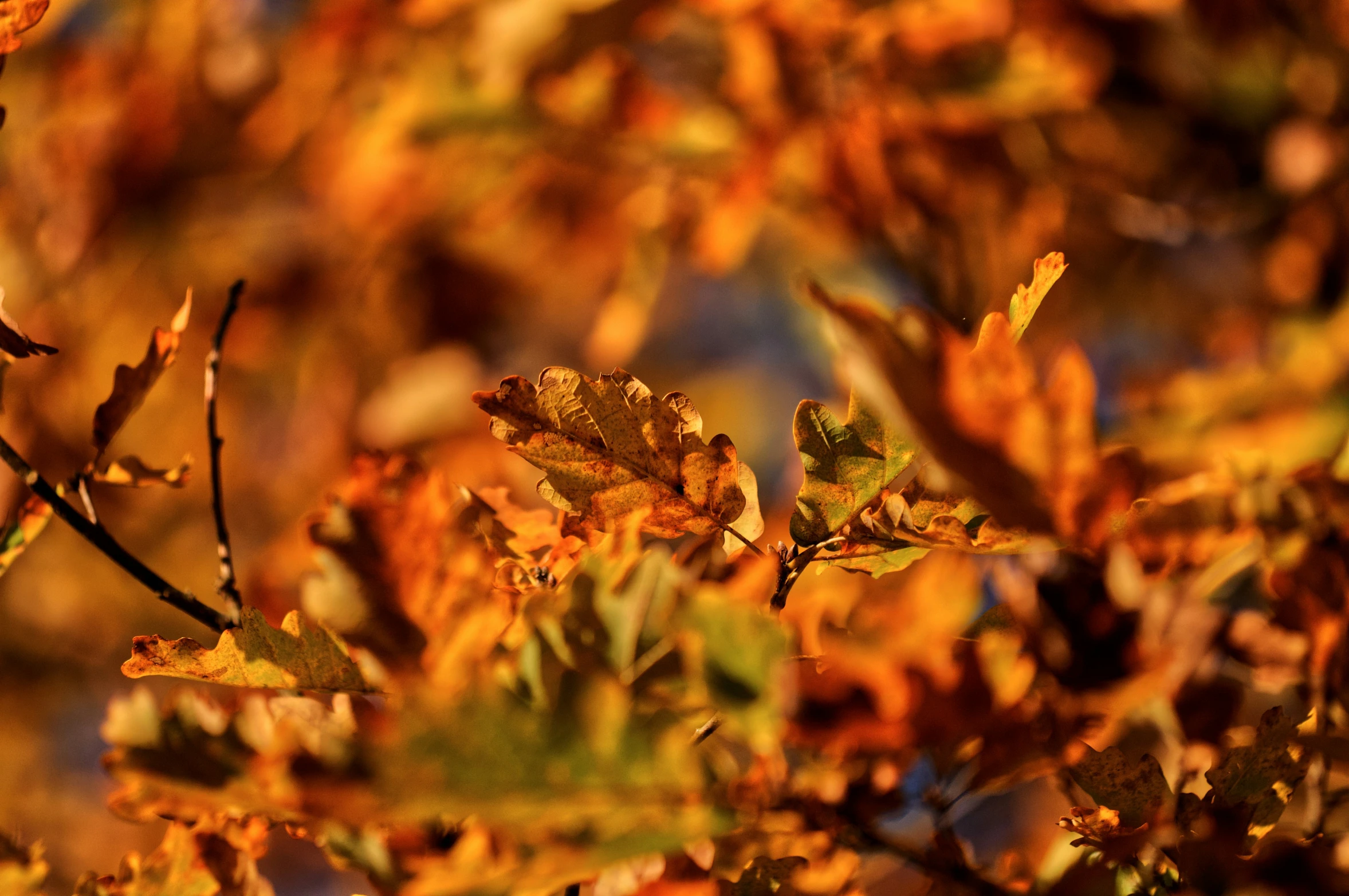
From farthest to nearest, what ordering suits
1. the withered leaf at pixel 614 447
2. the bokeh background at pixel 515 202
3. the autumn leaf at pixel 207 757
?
the bokeh background at pixel 515 202 → the withered leaf at pixel 614 447 → the autumn leaf at pixel 207 757

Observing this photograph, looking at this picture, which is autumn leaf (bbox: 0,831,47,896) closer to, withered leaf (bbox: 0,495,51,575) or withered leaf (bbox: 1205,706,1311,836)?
withered leaf (bbox: 0,495,51,575)

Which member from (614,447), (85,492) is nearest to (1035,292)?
(614,447)

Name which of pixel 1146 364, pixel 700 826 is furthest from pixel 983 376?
pixel 1146 364

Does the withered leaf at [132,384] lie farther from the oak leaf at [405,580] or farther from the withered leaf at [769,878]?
the withered leaf at [769,878]

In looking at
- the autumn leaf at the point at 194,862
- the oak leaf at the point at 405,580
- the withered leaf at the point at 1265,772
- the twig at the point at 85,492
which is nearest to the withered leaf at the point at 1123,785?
the withered leaf at the point at 1265,772

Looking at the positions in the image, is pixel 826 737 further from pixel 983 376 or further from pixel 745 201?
pixel 745 201

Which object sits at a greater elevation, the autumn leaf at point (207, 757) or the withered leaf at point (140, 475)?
the withered leaf at point (140, 475)

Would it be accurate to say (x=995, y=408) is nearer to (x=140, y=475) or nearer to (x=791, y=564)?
(x=791, y=564)
